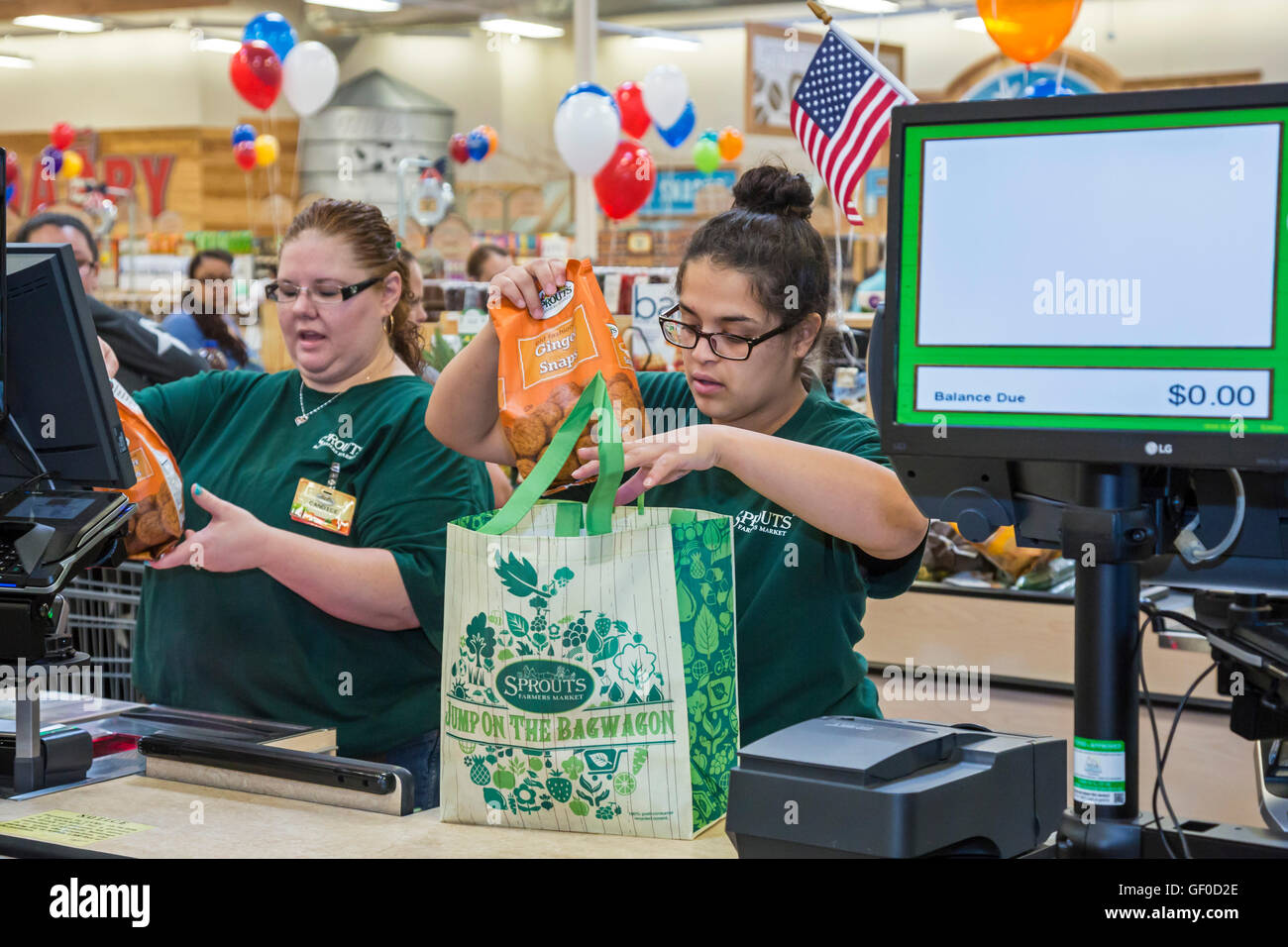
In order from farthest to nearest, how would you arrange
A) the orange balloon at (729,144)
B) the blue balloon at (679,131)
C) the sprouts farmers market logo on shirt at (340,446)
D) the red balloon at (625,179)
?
the orange balloon at (729,144) < the blue balloon at (679,131) < the red balloon at (625,179) < the sprouts farmers market logo on shirt at (340,446)

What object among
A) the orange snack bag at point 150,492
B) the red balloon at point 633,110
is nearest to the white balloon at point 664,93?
the red balloon at point 633,110

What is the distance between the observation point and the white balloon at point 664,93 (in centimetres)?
838

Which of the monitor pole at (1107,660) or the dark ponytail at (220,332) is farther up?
the dark ponytail at (220,332)

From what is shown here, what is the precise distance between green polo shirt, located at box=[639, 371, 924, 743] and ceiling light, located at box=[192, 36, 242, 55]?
40.6 ft

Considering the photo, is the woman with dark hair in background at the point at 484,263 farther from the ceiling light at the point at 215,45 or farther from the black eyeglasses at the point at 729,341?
the ceiling light at the point at 215,45

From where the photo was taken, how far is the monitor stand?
4.18 feet

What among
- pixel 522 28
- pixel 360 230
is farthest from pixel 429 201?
pixel 360 230

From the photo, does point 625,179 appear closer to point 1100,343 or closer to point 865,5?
point 865,5

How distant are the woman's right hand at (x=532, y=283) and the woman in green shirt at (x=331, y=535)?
17.0 inches

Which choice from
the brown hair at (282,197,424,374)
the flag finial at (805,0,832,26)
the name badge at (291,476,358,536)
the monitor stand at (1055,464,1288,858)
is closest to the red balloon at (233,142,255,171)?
the flag finial at (805,0,832,26)

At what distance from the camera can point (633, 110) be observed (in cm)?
876

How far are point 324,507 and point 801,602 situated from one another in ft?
2.74

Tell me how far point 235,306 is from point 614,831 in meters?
7.91

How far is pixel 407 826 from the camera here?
1.62 m
